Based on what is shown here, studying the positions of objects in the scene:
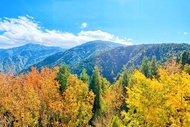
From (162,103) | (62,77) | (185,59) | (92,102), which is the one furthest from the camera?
(185,59)

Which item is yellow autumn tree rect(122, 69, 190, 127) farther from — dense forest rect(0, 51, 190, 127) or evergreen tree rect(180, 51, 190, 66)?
evergreen tree rect(180, 51, 190, 66)

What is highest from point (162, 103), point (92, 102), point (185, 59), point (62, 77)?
point (185, 59)

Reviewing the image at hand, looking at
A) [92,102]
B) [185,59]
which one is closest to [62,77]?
[92,102]

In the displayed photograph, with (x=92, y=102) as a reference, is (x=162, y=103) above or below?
above

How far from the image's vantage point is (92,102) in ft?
181

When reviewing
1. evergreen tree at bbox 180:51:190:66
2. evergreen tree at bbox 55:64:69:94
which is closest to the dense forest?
evergreen tree at bbox 55:64:69:94

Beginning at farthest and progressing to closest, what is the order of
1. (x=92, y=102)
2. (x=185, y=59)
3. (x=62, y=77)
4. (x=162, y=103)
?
(x=185, y=59), (x=62, y=77), (x=92, y=102), (x=162, y=103)

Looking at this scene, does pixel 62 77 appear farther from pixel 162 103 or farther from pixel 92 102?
pixel 162 103

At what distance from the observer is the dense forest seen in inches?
1200

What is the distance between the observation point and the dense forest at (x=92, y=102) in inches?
1200

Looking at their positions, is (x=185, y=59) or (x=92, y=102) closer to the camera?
(x=92, y=102)

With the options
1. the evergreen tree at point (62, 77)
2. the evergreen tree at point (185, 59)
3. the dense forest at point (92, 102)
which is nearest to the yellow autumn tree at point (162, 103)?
the dense forest at point (92, 102)

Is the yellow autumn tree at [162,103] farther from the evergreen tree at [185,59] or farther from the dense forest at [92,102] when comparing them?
the evergreen tree at [185,59]

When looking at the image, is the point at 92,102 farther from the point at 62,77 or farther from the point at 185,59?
A: the point at 185,59
